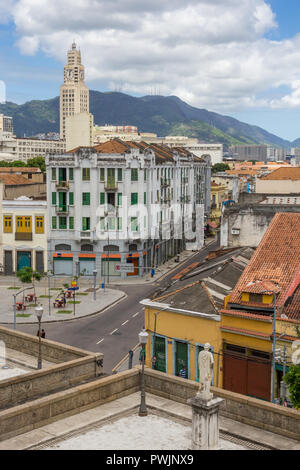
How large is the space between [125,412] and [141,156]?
48.1m

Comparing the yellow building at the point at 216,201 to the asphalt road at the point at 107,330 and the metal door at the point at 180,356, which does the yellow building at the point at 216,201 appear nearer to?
the asphalt road at the point at 107,330

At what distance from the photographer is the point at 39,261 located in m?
68.8

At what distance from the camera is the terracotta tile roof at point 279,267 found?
28.7m

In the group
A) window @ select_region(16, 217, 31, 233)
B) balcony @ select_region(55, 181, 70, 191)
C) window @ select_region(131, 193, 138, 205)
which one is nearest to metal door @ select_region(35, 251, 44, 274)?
window @ select_region(16, 217, 31, 233)

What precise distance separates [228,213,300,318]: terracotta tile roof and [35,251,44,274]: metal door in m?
39.1

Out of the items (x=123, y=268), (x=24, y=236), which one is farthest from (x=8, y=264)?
(x=123, y=268)

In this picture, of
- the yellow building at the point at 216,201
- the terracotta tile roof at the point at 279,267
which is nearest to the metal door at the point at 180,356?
the terracotta tile roof at the point at 279,267

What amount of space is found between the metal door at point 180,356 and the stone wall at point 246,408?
8711 millimetres

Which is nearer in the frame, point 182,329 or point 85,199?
point 182,329

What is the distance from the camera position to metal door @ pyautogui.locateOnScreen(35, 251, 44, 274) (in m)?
68.4

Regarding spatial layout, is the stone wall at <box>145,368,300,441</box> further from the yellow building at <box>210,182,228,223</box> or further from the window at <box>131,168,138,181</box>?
the yellow building at <box>210,182,228,223</box>

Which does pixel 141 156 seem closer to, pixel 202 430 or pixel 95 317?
pixel 95 317

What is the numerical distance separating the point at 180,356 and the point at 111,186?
3715cm

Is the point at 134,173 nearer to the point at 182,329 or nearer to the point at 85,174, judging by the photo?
the point at 85,174
